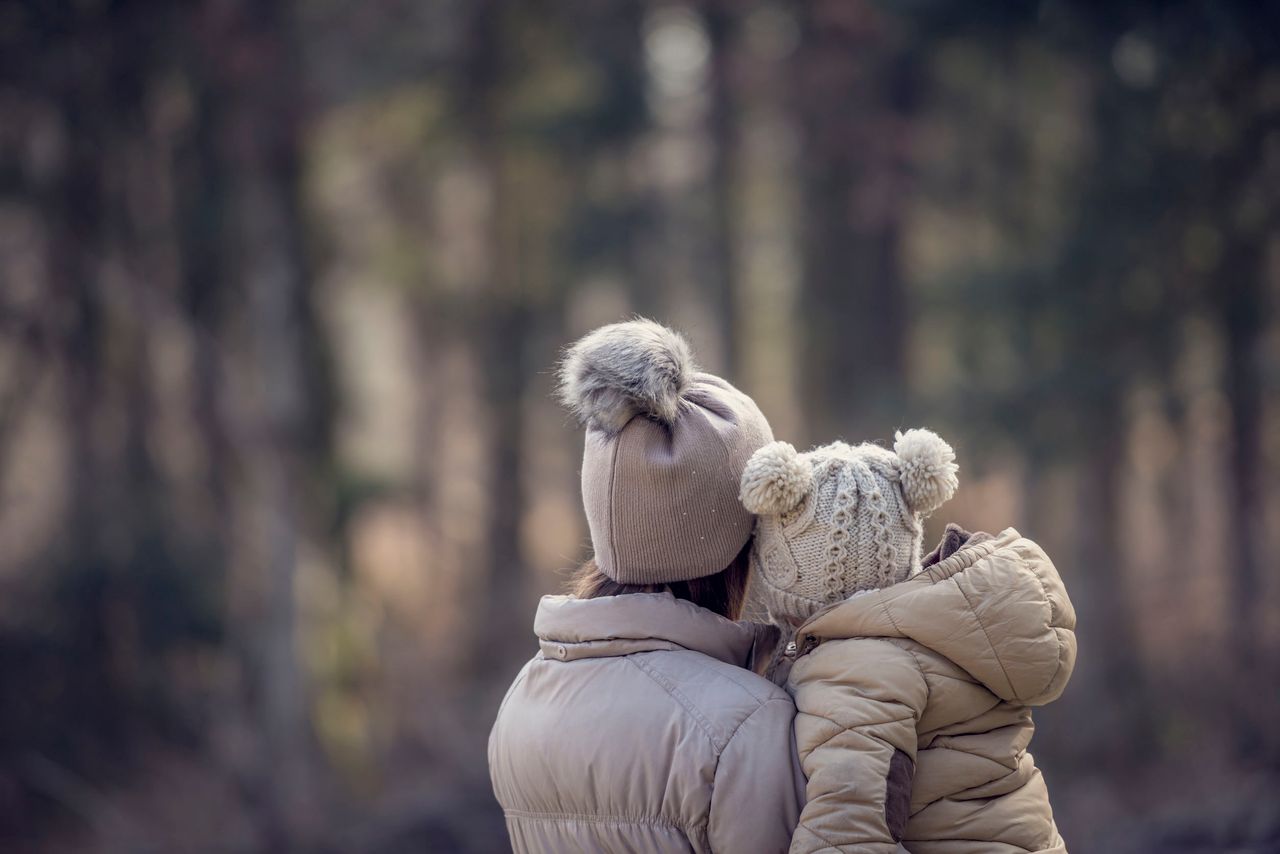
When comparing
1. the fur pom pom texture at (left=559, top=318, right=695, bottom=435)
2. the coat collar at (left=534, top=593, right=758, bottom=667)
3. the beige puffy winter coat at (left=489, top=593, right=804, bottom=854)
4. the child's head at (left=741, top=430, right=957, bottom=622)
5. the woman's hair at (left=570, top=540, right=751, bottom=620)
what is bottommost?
the beige puffy winter coat at (left=489, top=593, right=804, bottom=854)

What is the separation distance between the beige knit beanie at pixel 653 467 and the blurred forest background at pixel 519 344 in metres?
5.81

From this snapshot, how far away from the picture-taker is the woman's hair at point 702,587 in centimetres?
228

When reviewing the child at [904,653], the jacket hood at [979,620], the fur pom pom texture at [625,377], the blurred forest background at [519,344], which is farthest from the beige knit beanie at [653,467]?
the blurred forest background at [519,344]

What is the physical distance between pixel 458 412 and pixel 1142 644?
10707 mm

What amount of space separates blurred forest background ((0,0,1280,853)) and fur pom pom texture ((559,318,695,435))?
234 inches

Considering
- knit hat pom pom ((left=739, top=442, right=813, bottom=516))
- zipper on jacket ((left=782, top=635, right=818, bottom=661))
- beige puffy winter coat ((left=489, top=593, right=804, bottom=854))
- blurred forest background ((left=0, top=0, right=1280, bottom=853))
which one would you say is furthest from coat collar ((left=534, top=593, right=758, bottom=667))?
blurred forest background ((left=0, top=0, right=1280, bottom=853))

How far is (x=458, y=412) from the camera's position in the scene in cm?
1780

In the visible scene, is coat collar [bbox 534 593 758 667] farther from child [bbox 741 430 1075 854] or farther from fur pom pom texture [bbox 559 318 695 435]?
fur pom pom texture [bbox 559 318 695 435]

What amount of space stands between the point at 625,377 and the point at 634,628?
46 cm

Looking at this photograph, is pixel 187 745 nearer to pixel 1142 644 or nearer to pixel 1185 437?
pixel 1142 644

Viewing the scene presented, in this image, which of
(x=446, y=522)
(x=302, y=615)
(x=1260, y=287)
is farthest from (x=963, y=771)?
(x=446, y=522)

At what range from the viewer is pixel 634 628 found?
215 cm

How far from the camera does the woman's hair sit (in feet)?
7.48

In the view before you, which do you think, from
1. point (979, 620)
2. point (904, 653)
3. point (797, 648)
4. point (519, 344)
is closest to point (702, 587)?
point (797, 648)
